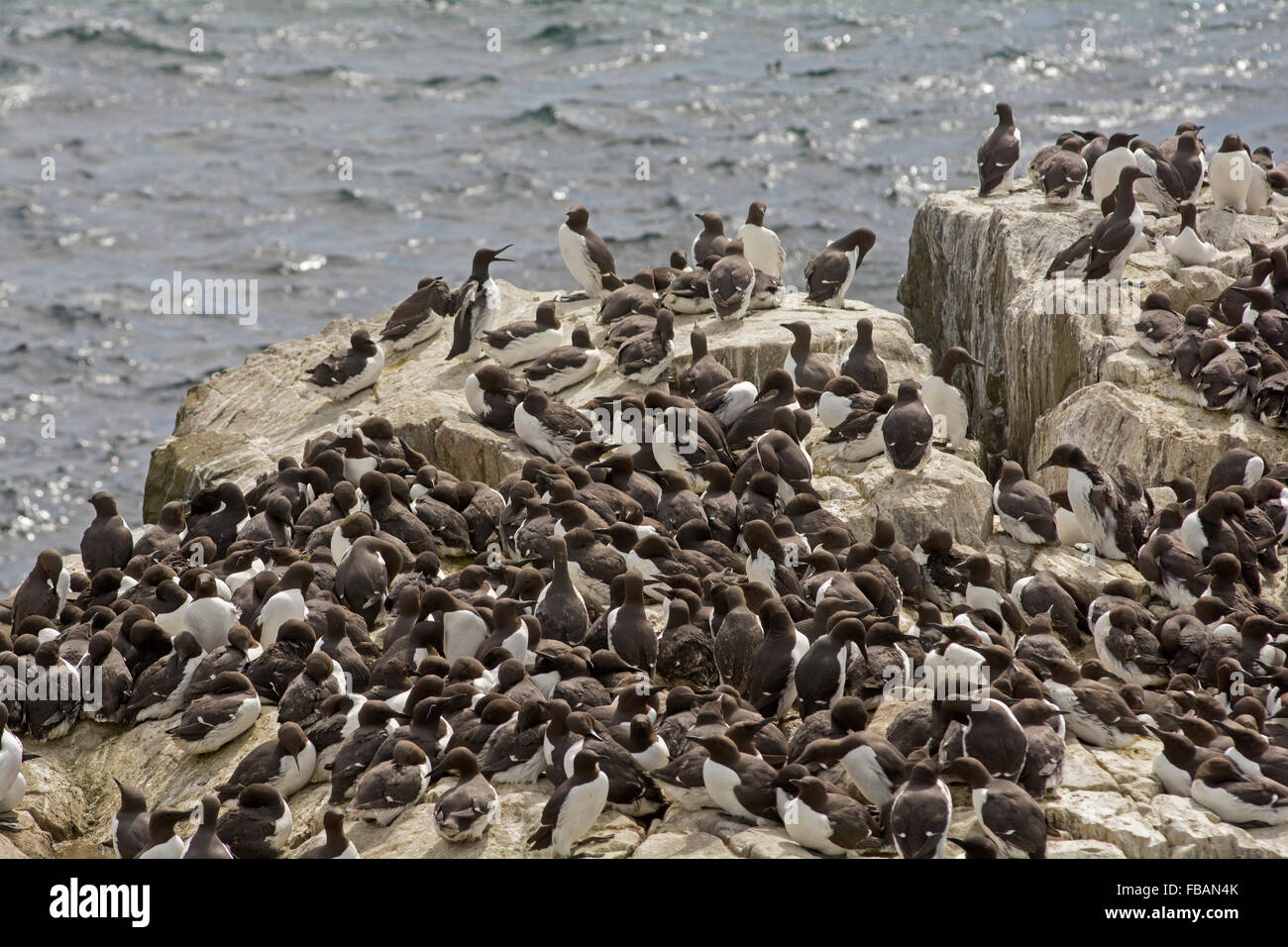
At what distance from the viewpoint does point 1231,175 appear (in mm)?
17281

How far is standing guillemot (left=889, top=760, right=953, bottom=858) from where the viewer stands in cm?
818

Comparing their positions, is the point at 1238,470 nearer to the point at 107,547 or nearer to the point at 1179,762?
the point at 1179,762

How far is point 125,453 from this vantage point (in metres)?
25.4

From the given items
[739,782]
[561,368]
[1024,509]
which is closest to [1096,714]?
[739,782]

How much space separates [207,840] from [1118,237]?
11043 mm

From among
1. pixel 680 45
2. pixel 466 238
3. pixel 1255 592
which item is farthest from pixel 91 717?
pixel 680 45

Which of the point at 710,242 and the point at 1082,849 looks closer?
the point at 1082,849

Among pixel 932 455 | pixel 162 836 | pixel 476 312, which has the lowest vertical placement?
pixel 162 836

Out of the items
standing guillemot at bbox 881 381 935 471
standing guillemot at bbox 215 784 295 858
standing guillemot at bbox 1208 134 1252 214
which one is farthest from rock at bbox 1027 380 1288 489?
standing guillemot at bbox 215 784 295 858

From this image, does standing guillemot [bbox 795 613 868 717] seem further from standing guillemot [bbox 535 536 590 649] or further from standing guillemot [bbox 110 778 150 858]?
standing guillemot [bbox 110 778 150 858]

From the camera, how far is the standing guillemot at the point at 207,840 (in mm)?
8555

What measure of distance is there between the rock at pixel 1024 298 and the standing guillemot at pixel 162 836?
9179 mm

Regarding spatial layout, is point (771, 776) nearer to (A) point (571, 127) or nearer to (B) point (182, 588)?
(B) point (182, 588)
